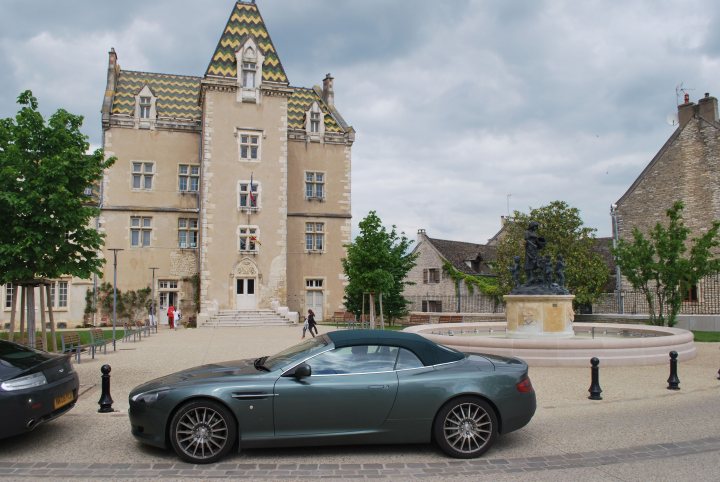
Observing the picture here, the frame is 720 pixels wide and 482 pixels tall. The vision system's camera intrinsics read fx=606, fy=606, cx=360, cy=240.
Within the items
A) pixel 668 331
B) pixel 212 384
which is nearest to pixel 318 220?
pixel 668 331

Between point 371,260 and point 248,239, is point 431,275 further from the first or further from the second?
point 371,260

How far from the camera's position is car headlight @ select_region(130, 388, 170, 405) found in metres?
6.69

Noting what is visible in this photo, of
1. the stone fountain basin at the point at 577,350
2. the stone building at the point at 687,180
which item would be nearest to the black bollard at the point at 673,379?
the stone fountain basin at the point at 577,350

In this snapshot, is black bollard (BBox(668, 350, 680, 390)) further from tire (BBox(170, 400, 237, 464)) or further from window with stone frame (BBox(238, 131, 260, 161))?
window with stone frame (BBox(238, 131, 260, 161))

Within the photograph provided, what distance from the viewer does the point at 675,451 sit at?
7055mm

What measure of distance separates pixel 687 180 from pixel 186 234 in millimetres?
30191

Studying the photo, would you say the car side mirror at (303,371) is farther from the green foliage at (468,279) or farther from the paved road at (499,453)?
the green foliage at (468,279)

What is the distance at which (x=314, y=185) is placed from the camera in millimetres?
40812

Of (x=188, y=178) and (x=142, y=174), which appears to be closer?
(x=142, y=174)

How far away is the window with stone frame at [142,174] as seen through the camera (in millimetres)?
37781

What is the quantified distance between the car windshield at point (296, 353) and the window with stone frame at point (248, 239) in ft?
96.3

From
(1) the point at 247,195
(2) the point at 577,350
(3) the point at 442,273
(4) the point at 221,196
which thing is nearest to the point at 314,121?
(1) the point at 247,195

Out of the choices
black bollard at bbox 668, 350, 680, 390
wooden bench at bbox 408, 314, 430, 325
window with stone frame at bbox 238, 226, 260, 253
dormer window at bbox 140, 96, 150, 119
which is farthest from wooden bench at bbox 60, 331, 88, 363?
dormer window at bbox 140, 96, 150, 119

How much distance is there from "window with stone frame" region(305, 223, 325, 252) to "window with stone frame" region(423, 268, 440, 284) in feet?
35.8
